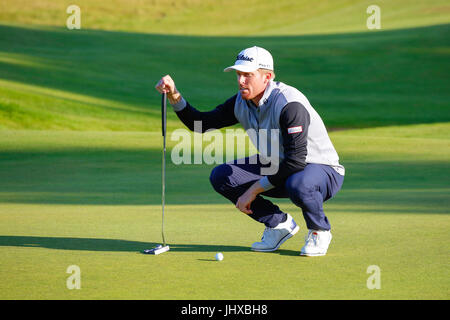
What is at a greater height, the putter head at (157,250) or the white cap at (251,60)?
the white cap at (251,60)

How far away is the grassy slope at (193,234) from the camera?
16.2 ft

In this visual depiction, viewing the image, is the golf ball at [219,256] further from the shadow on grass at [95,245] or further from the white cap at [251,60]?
the white cap at [251,60]

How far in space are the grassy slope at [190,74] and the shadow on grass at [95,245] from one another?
1638cm

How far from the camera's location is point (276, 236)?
642 centimetres

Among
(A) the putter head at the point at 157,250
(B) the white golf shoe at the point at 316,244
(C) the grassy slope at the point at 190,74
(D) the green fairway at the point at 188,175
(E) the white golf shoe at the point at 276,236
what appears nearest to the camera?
(D) the green fairway at the point at 188,175

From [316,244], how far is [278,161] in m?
0.79

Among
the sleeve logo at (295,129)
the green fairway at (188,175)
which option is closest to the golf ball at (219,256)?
the green fairway at (188,175)

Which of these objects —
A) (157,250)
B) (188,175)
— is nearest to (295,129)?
(157,250)

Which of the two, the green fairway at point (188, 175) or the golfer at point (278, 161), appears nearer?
the green fairway at point (188, 175)

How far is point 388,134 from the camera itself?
22109 mm

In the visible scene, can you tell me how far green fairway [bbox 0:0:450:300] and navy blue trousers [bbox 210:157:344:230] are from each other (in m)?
0.31

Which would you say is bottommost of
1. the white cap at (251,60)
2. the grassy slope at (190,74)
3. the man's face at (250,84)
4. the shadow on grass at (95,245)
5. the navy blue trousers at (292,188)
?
the shadow on grass at (95,245)

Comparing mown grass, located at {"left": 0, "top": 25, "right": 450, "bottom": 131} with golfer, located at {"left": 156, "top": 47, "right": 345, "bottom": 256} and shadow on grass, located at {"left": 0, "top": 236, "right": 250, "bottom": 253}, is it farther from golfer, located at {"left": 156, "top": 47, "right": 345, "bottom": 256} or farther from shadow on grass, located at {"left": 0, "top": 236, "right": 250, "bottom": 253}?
golfer, located at {"left": 156, "top": 47, "right": 345, "bottom": 256}

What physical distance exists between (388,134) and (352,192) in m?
12.1
